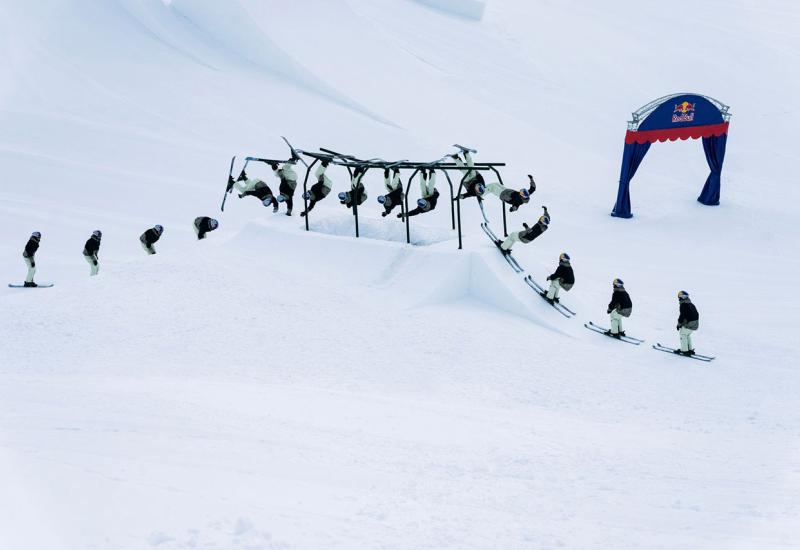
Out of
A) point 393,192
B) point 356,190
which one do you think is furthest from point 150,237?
point 393,192

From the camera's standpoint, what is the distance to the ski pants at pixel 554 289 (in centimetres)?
1069

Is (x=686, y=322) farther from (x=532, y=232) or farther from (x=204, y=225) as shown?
(x=204, y=225)

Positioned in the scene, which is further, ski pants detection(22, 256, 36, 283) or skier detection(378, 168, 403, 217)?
ski pants detection(22, 256, 36, 283)

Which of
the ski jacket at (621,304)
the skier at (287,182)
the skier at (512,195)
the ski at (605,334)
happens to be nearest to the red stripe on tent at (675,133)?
the skier at (512,195)

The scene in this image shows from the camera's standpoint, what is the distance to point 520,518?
5.48 metres

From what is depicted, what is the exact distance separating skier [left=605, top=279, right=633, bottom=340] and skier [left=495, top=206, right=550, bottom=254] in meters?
1.21

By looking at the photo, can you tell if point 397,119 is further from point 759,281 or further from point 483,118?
point 759,281

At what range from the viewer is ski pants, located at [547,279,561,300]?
35.1 feet

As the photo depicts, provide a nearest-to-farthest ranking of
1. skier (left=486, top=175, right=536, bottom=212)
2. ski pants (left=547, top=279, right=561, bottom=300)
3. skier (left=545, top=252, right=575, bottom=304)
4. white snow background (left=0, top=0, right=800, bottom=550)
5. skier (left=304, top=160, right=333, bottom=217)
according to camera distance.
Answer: white snow background (left=0, top=0, right=800, bottom=550) → skier (left=545, top=252, right=575, bottom=304) → ski pants (left=547, top=279, right=561, bottom=300) → skier (left=486, top=175, right=536, bottom=212) → skier (left=304, top=160, right=333, bottom=217)

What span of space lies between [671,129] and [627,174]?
4.46 feet

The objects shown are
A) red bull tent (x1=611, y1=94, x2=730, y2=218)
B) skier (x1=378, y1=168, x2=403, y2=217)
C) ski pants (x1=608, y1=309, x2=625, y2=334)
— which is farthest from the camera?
red bull tent (x1=611, y1=94, x2=730, y2=218)

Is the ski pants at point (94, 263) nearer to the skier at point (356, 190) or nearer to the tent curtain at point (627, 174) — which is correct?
the skier at point (356, 190)

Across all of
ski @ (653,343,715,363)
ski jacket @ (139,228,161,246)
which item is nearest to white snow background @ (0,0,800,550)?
ski @ (653,343,715,363)

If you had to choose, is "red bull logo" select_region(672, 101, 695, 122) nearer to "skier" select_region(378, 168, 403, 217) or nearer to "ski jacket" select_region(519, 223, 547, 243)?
"ski jacket" select_region(519, 223, 547, 243)
